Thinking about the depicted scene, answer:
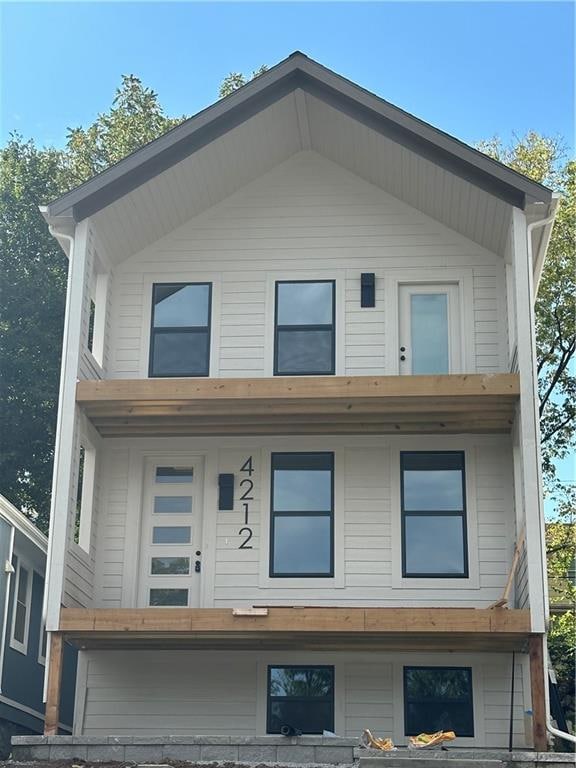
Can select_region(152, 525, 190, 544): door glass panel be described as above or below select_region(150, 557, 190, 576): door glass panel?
above

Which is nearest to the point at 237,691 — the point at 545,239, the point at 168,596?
the point at 168,596

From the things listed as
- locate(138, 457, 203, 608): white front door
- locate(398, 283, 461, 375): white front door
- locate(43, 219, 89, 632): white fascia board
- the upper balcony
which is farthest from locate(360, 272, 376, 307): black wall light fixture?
locate(43, 219, 89, 632): white fascia board

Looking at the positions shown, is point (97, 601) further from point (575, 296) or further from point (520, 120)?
point (520, 120)

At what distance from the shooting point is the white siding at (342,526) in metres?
13.8

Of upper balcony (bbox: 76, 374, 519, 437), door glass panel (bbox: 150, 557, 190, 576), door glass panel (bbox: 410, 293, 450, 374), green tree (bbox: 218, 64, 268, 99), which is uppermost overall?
green tree (bbox: 218, 64, 268, 99)

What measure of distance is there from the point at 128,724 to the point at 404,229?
23.4ft

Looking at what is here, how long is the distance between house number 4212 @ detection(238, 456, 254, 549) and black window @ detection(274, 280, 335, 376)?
1.26 metres

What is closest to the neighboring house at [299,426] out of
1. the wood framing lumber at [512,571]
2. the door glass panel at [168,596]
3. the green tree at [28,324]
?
the door glass panel at [168,596]

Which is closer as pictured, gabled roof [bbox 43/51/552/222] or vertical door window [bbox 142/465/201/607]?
gabled roof [bbox 43/51/552/222]

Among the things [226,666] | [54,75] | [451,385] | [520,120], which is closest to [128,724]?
[226,666]

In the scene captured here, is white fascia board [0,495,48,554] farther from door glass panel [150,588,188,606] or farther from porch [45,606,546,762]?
door glass panel [150,588,188,606]

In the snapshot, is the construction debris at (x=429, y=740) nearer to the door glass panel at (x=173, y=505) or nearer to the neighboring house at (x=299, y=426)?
the neighboring house at (x=299, y=426)

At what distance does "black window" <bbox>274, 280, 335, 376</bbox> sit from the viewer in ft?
48.5

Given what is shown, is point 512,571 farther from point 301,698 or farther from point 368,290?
point 368,290
